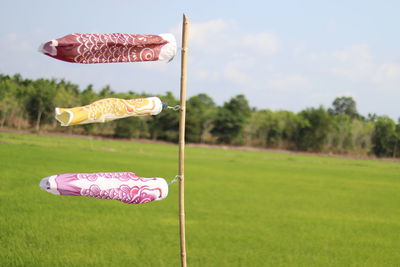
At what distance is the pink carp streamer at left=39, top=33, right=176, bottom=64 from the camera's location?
62.7 inches

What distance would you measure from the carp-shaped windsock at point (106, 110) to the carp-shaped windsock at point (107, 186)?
25 cm

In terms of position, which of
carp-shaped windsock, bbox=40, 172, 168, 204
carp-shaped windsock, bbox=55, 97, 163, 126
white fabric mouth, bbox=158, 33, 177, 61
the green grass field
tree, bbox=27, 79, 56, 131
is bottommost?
the green grass field

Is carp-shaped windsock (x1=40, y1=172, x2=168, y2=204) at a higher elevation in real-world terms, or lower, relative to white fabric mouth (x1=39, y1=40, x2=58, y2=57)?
lower

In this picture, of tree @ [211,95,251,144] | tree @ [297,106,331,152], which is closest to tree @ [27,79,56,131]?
tree @ [211,95,251,144]

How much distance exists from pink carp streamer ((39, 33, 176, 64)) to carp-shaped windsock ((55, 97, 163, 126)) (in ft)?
0.64

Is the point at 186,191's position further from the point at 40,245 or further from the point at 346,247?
the point at 40,245

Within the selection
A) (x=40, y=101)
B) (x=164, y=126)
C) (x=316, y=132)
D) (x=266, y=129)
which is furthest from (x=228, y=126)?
(x=40, y=101)

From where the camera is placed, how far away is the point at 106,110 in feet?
5.46

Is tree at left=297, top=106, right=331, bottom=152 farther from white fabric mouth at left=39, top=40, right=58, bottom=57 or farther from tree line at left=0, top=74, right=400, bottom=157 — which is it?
white fabric mouth at left=39, top=40, right=58, bottom=57

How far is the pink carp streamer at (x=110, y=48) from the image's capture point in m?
1.59

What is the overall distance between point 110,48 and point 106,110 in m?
0.28

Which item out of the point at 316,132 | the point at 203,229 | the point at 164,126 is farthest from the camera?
the point at 316,132

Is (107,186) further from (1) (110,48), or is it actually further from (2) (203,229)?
(2) (203,229)

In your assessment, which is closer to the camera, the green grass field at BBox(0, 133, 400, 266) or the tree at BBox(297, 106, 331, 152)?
the green grass field at BBox(0, 133, 400, 266)
